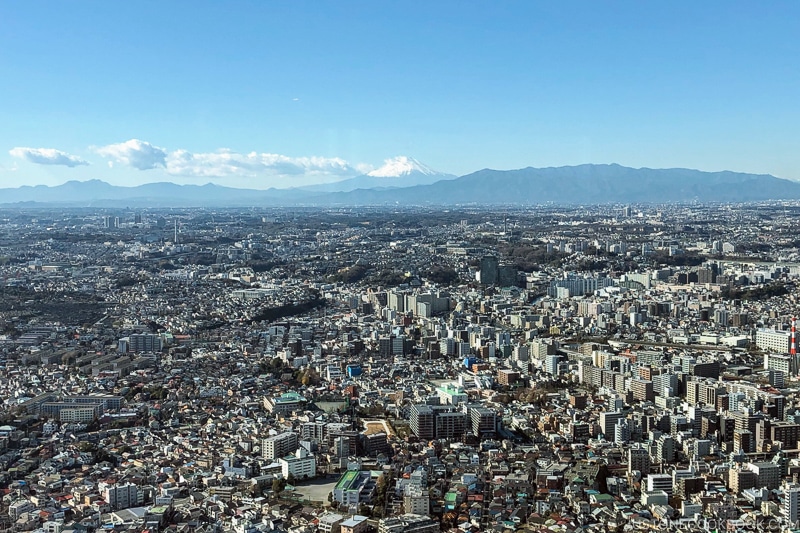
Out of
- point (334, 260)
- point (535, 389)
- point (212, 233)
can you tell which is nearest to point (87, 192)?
point (212, 233)

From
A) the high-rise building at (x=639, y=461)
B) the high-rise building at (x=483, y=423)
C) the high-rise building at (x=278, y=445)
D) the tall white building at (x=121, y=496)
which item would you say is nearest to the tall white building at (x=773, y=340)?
the high-rise building at (x=483, y=423)

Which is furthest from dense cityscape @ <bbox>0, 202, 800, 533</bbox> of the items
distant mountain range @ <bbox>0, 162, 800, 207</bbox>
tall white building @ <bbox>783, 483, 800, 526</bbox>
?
distant mountain range @ <bbox>0, 162, 800, 207</bbox>

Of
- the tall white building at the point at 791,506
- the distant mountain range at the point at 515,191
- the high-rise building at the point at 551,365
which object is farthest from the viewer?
the distant mountain range at the point at 515,191

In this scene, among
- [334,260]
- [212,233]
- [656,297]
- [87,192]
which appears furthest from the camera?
[87,192]

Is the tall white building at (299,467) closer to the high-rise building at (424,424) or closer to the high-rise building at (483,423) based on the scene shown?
the high-rise building at (424,424)

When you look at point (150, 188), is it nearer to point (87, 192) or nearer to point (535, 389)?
point (87, 192)

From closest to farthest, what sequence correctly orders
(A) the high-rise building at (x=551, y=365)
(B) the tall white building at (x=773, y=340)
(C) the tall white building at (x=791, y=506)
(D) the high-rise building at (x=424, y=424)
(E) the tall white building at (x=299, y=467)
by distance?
(C) the tall white building at (x=791, y=506)
(E) the tall white building at (x=299, y=467)
(D) the high-rise building at (x=424, y=424)
(A) the high-rise building at (x=551, y=365)
(B) the tall white building at (x=773, y=340)

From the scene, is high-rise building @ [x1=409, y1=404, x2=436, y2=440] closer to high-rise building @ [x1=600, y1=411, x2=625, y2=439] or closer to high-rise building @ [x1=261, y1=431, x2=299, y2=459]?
high-rise building @ [x1=261, y1=431, x2=299, y2=459]
